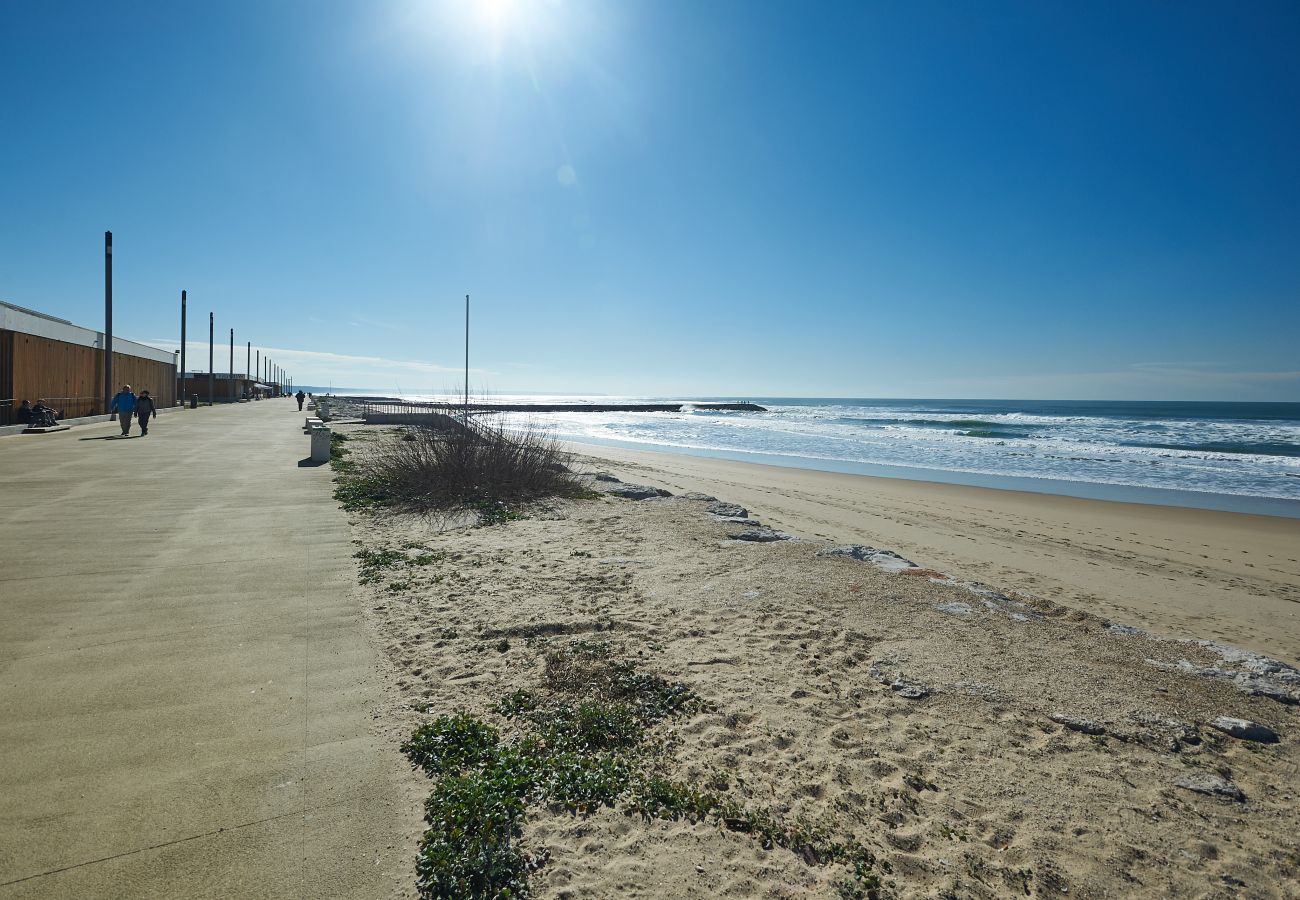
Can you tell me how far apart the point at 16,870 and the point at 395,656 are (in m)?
2.04

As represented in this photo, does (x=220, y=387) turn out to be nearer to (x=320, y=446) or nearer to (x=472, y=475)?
(x=320, y=446)

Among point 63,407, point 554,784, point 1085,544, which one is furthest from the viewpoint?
point 63,407

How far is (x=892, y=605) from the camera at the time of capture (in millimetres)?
5547

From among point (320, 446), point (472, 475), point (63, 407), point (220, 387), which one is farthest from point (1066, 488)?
point (220, 387)

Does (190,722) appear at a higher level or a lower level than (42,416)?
lower

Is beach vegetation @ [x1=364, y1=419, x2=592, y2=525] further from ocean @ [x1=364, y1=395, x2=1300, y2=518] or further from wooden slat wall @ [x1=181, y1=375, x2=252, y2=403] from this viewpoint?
wooden slat wall @ [x1=181, y1=375, x2=252, y2=403]

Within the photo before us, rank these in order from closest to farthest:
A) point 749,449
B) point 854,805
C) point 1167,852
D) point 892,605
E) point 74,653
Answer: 1. point 1167,852
2. point 854,805
3. point 74,653
4. point 892,605
5. point 749,449

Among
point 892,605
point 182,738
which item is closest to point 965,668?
point 892,605

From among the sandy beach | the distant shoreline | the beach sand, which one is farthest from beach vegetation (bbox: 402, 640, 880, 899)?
the distant shoreline

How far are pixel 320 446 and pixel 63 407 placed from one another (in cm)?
1490

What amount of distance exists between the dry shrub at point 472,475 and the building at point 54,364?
14.9 m

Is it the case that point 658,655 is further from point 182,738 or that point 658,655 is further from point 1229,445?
point 1229,445

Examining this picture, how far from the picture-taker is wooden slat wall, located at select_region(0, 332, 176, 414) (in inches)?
740

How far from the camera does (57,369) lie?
69.7 ft
